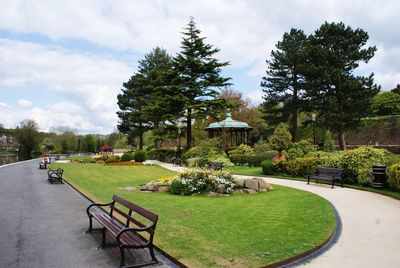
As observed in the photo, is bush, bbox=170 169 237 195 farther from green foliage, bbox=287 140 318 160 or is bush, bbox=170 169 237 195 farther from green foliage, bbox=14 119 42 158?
green foliage, bbox=14 119 42 158

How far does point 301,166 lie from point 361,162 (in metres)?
3.79

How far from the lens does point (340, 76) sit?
30.5m

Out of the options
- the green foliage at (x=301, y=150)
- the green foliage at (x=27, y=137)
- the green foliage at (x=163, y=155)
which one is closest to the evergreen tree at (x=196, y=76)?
the green foliage at (x=163, y=155)

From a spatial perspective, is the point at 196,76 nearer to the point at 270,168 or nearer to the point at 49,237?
the point at 270,168

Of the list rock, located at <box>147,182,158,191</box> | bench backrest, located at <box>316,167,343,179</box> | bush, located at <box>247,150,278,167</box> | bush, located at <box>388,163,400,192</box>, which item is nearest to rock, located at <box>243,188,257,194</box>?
rock, located at <box>147,182,158,191</box>

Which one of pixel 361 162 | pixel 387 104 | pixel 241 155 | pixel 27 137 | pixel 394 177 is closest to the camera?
pixel 394 177

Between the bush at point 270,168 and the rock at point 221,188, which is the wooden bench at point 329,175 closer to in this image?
the bush at point 270,168

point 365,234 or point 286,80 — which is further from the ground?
point 286,80

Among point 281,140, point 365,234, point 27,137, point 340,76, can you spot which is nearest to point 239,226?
point 365,234

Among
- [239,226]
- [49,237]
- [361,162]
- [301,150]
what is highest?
[301,150]

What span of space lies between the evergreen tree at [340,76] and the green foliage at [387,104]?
49.8 feet

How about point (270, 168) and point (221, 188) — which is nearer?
point (221, 188)

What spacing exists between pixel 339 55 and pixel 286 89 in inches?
369

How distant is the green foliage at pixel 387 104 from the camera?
4450cm
